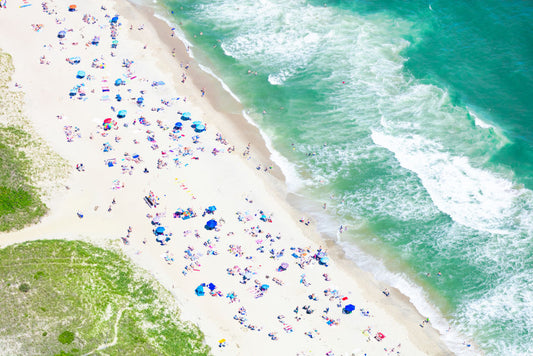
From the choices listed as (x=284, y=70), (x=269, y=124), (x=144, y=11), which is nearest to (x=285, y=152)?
(x=269, y=124)

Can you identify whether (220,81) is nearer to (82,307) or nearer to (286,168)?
(286,168)

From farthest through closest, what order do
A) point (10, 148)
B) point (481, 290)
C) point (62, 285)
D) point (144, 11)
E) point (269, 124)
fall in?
point (144, 11) → point (269, 124) → point (10, 148) → point (481, 290) → point (62, 285)

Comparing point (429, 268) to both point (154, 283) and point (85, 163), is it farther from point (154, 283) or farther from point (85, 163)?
point (85, 163)

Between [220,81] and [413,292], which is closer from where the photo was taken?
[413,292]

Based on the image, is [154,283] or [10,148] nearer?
[154,283]

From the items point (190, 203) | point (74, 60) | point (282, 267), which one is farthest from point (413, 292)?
point (74, 60)

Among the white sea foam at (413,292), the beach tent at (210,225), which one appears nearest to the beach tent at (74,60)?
the beach tent at (210,225)

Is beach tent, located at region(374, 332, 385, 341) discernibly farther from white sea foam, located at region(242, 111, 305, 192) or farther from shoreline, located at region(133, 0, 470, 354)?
white sea foam, located at region(242, 111, 305, 192)
